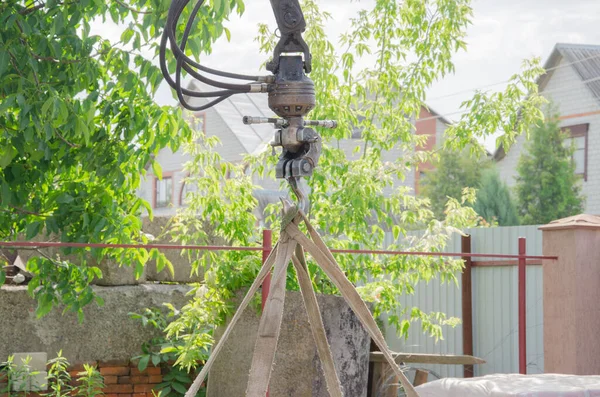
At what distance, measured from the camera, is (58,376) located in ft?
19.1

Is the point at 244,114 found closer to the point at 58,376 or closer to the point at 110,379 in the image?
the point at 110,379

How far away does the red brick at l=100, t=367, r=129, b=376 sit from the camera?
21.0ft

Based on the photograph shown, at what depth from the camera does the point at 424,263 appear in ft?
18.5

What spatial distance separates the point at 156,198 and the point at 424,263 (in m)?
18.2

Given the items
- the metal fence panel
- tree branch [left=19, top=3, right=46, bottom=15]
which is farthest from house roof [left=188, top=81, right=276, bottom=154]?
tree branch [left=19, top=3, right=46, bottom=15]

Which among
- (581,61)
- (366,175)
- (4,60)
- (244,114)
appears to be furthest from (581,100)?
(4,60)

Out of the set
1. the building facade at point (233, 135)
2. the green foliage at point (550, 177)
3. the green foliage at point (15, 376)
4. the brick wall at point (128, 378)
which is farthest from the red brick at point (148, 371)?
the green foliage at point (550, 177)

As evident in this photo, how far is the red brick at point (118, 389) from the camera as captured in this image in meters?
6.42

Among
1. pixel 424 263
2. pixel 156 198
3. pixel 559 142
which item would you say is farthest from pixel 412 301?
pixel 156 198

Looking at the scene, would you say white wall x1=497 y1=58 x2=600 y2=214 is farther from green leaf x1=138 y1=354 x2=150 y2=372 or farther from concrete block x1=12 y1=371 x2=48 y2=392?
concrete block x1=12 y1=371 x2=48 y2=392

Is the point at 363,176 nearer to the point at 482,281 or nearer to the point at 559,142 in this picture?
the point at 482,281

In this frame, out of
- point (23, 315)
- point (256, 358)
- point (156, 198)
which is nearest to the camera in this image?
point (256, 358)

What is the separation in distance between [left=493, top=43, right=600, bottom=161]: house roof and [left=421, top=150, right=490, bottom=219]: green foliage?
123 inches

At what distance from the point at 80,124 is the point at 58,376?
2367 millimetres
